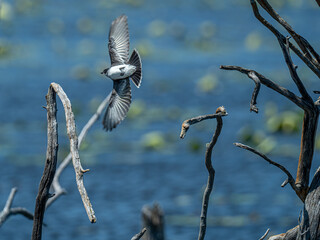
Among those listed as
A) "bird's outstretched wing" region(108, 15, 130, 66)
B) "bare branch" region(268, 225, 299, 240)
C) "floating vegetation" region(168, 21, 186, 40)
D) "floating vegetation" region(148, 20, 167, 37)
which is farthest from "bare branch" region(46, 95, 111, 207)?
"floating vegetation" region(148, 20, 167, 37)

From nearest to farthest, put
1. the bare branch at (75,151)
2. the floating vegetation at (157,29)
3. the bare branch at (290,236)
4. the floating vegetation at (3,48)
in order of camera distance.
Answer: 1. the bare branch at (75,151)
2. the bare branch at (290,236)
3. the floating vegetation at (3,48)
4. the floating vegetation at (157,29)

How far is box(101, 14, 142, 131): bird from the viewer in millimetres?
2668

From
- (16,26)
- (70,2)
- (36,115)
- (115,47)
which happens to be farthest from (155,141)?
(70,2)

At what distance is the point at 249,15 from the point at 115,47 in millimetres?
19946

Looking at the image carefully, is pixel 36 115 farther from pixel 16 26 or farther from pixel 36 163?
pixel 16 26

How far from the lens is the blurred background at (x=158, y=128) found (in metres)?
8.91

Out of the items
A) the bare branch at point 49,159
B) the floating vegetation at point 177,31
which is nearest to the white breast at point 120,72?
the bare branch at point 49,159

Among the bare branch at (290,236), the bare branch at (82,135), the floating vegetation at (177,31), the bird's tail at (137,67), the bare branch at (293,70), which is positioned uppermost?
the floating vegetation at (177,31)

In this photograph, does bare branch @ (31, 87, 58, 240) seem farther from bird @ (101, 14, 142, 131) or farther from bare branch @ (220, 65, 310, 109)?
bare branch @ (220, 65, 310, 109)

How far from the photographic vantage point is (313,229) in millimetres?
2688

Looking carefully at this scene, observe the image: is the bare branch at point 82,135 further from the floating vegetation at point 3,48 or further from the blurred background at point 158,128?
the floating vegetation at point 3,48

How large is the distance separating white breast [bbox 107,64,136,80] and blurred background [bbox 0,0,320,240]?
4.21ft

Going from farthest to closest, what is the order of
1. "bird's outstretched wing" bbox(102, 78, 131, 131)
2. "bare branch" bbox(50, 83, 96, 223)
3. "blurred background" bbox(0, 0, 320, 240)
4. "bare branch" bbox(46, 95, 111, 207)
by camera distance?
"blurred background" bbox(0, 0, 320, 240) < "bare branch" bbox(46, 95, 111, 207) < "bird's outstretched wing" bbox(102, 78, 131, 131) < "bare branch" bbox(50, 83, 96, 223)

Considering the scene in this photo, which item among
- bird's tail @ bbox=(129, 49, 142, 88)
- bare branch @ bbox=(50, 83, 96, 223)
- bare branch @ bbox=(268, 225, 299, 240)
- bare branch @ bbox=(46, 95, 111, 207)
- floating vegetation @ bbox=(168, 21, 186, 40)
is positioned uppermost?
floating vegetation @ bbox=(168, 21, 186, 40)
